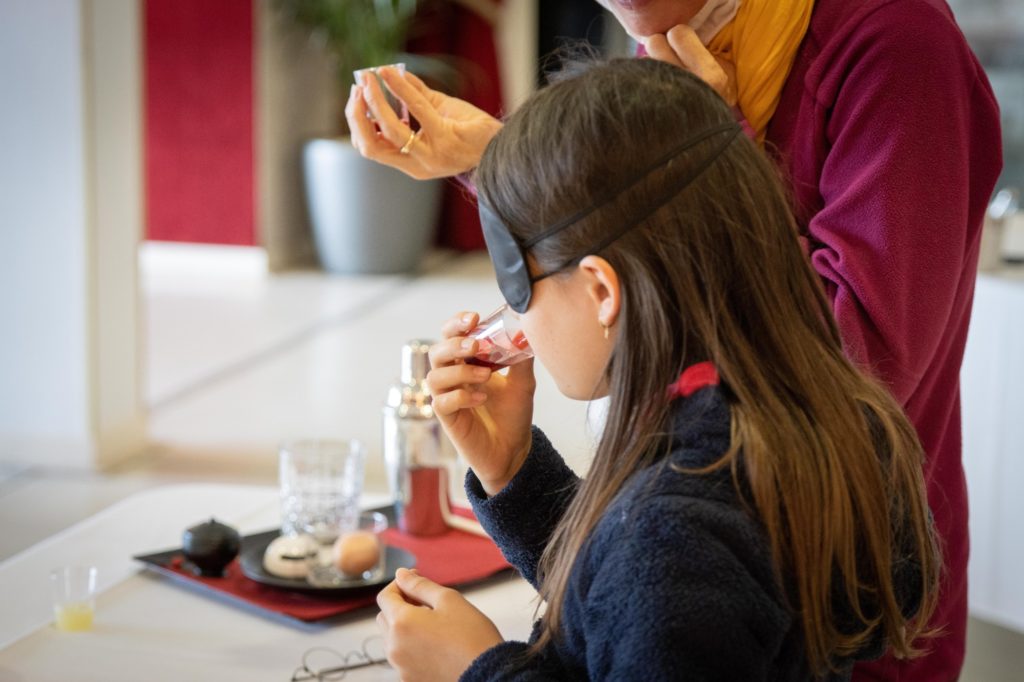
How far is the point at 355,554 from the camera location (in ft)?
4.78

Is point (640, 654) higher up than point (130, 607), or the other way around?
point (640, 654)

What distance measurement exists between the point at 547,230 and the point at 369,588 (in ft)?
1.99

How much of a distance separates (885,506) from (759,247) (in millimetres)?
211

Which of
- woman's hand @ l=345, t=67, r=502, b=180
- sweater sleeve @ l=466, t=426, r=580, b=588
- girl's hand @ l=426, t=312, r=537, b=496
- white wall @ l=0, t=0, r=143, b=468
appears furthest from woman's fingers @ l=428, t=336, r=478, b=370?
white wall @ l=0, t=0, r=143, b=468

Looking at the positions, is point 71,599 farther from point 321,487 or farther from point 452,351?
point 452,351

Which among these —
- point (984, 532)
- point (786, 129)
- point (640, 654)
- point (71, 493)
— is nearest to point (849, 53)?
point (786, 129)

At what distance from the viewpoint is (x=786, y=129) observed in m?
1.36

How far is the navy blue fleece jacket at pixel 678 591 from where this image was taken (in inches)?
32.3

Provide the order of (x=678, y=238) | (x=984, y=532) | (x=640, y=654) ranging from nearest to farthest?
(x=640, y=654)
(x=678, y=238)
(x=984, y=532)

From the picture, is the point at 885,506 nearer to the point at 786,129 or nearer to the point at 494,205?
the point at 494,205

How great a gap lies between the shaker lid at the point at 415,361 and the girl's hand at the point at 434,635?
→ 62 cm

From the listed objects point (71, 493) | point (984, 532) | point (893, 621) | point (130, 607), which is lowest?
point (71, 493)

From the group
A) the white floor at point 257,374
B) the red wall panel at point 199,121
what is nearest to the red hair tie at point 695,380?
the white floor at point 257,374

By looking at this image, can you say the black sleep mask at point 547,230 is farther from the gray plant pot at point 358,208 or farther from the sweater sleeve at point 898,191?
the gray plant pot at point 358,208
